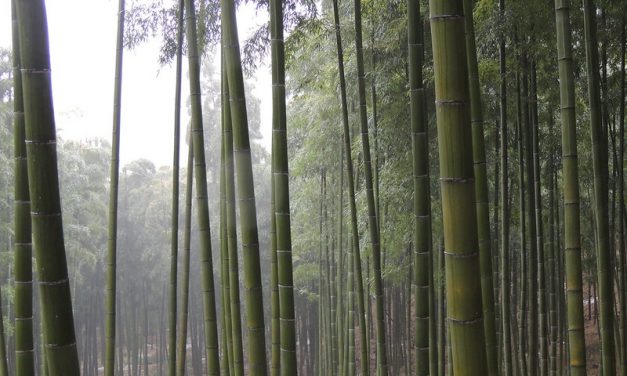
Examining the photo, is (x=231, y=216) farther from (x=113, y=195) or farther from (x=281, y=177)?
(x=113, y=195)

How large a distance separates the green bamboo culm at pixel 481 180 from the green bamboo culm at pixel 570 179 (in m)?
0.32

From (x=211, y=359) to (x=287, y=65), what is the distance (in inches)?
109

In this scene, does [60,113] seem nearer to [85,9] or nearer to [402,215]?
[85,9]

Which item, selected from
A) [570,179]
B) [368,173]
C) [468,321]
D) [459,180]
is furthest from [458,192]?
[368,173]

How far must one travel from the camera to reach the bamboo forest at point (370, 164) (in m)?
1.31

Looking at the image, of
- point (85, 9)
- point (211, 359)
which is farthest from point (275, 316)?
point (85, 9)

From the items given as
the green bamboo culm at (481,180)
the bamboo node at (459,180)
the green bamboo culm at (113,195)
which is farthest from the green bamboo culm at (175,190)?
the bamboo node at (459,180)

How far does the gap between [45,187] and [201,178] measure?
139 cm

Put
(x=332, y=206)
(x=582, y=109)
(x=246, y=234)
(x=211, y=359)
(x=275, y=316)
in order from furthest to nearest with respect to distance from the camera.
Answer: (x=332, y=206) → (x=582, y=109) → (x=211, y=359) → (x=275, y=316) → (x=246, y=234)

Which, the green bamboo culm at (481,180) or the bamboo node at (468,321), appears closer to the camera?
the bamboo node at (468,321)

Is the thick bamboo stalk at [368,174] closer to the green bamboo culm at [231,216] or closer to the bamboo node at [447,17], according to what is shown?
the green bamboo culm at [231,216]

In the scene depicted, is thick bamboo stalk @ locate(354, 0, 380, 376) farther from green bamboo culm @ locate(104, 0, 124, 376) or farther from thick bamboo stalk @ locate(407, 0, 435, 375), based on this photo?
green bamboo culm @ locate(104, 0, 124, 376)

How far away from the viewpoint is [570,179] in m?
2.28

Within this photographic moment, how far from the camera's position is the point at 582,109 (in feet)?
19.0
